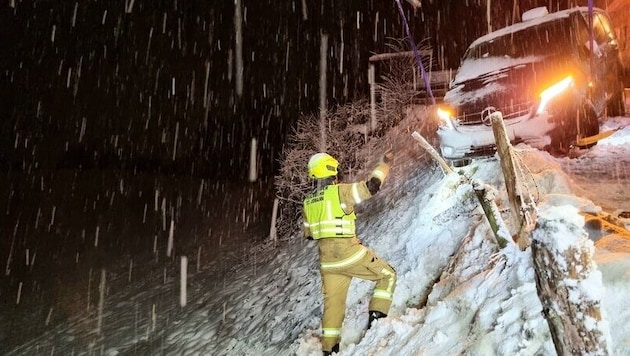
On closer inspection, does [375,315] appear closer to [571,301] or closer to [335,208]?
[335,208]

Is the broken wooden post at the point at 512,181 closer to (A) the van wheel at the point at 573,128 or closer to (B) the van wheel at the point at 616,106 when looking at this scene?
(A) the van wheel at the point at 573,128

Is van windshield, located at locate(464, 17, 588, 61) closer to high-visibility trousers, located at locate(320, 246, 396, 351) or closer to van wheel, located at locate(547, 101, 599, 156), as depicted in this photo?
van wheel, located at locate(547, 101, 599, 156)

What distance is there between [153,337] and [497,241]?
7.63 meters

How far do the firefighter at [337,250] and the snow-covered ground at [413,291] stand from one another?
275mm

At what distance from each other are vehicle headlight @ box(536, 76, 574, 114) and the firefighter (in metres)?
3.24

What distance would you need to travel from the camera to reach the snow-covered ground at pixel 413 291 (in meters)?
3.47

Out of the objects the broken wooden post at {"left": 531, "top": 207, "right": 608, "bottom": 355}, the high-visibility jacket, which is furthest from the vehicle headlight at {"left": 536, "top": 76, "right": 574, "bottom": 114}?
the broken wooden post at {"left": 531, "top": 207, "right": 608, "bottom": 355}

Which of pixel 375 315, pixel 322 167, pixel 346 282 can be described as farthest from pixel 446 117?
pixel 375 315

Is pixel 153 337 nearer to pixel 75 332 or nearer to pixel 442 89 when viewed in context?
pixel 75 332

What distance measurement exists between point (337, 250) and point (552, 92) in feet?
14.1

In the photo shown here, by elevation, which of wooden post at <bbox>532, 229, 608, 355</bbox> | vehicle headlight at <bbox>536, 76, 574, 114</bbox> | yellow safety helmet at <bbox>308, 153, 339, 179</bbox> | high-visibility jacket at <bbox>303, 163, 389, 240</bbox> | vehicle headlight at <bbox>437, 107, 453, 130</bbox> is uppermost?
vehicle headlight at <bbox>536, 76, 574, 114</bbox>

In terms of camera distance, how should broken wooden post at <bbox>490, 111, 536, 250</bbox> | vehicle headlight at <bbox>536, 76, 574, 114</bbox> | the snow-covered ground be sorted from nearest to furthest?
the snow-covered ground, broken wooden post at <bbox>490, 111, 536, 250</bbox>, vehicle headlight at <bbox>536, 76, 574, 114</bbox>

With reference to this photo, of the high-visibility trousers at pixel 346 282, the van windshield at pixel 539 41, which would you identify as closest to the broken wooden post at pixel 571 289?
the high-visibility trousers at pixel 346 282

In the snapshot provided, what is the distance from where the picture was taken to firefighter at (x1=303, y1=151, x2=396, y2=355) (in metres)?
4.75
